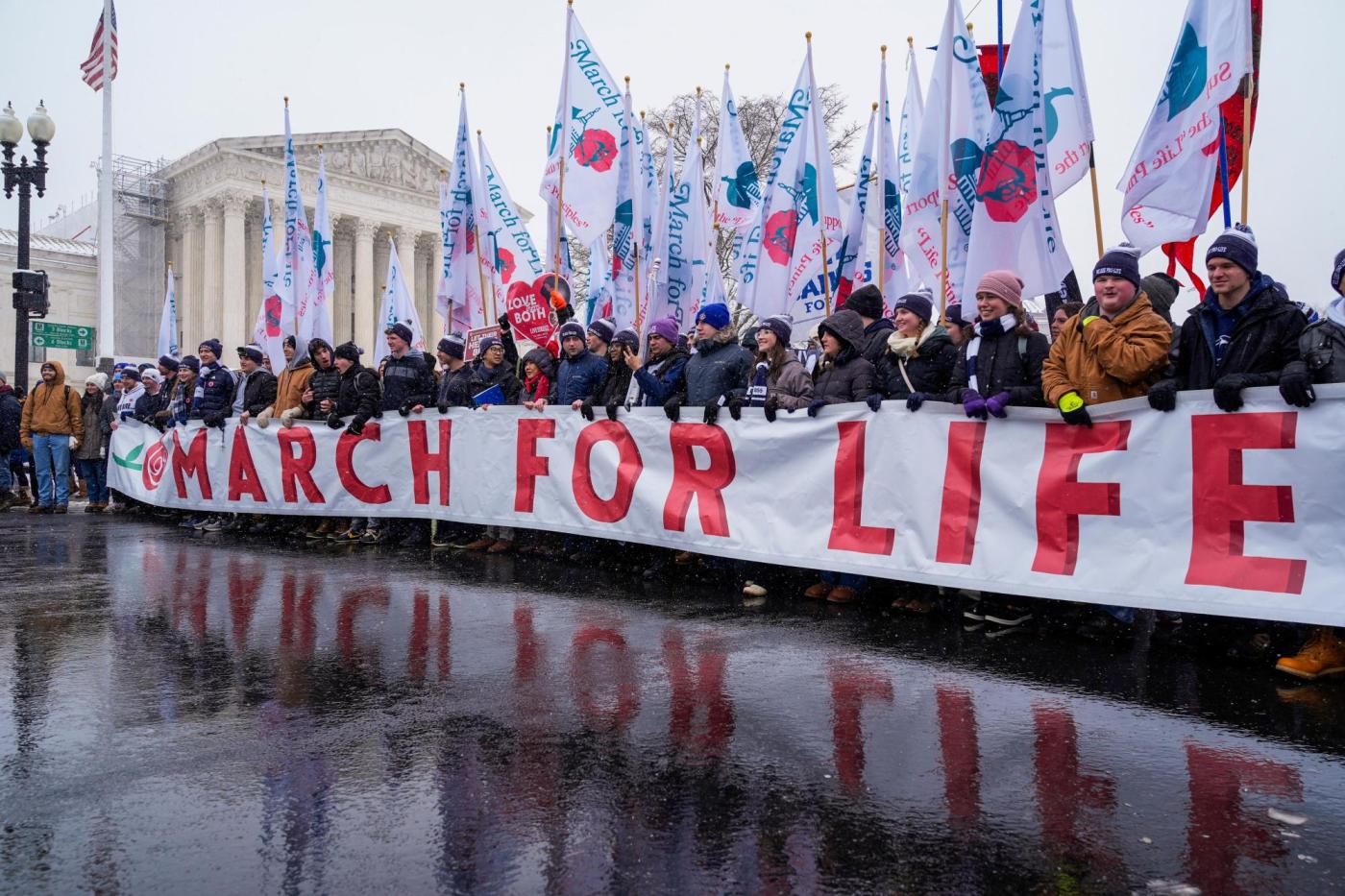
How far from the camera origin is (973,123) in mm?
7609

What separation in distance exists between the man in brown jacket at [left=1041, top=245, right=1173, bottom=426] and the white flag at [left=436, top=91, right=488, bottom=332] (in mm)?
8317

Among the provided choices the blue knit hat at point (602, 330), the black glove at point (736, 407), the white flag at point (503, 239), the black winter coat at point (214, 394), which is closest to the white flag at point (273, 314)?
the black winter coat at point (214, 394)

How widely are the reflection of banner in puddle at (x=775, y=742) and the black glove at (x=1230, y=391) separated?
1.38 metres

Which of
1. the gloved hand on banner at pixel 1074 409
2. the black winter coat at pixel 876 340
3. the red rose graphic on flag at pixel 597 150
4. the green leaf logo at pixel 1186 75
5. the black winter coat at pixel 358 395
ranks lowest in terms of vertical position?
the gloved hand on banner at pixel 1074 409

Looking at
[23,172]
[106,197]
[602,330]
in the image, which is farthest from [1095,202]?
[106,197]

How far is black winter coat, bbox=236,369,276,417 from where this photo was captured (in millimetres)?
11453

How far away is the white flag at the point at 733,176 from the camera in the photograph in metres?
13.3

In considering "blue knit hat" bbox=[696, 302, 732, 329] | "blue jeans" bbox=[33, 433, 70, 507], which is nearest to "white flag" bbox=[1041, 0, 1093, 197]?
"blue knit hat" bbox=[696, 302, 732, 329]

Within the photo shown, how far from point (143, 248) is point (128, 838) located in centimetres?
6201

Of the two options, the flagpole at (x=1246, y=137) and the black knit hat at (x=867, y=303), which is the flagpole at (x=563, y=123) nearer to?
the black knit hat at (x=867, y=303)

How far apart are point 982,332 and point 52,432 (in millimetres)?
12753

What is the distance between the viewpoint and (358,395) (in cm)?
1020

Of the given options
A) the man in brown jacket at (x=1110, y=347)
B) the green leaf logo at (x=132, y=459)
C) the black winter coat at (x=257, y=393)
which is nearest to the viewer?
the man in brown jacket at (x=1110, y=347)

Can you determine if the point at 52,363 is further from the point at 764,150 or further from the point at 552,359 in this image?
the point at 764,150
